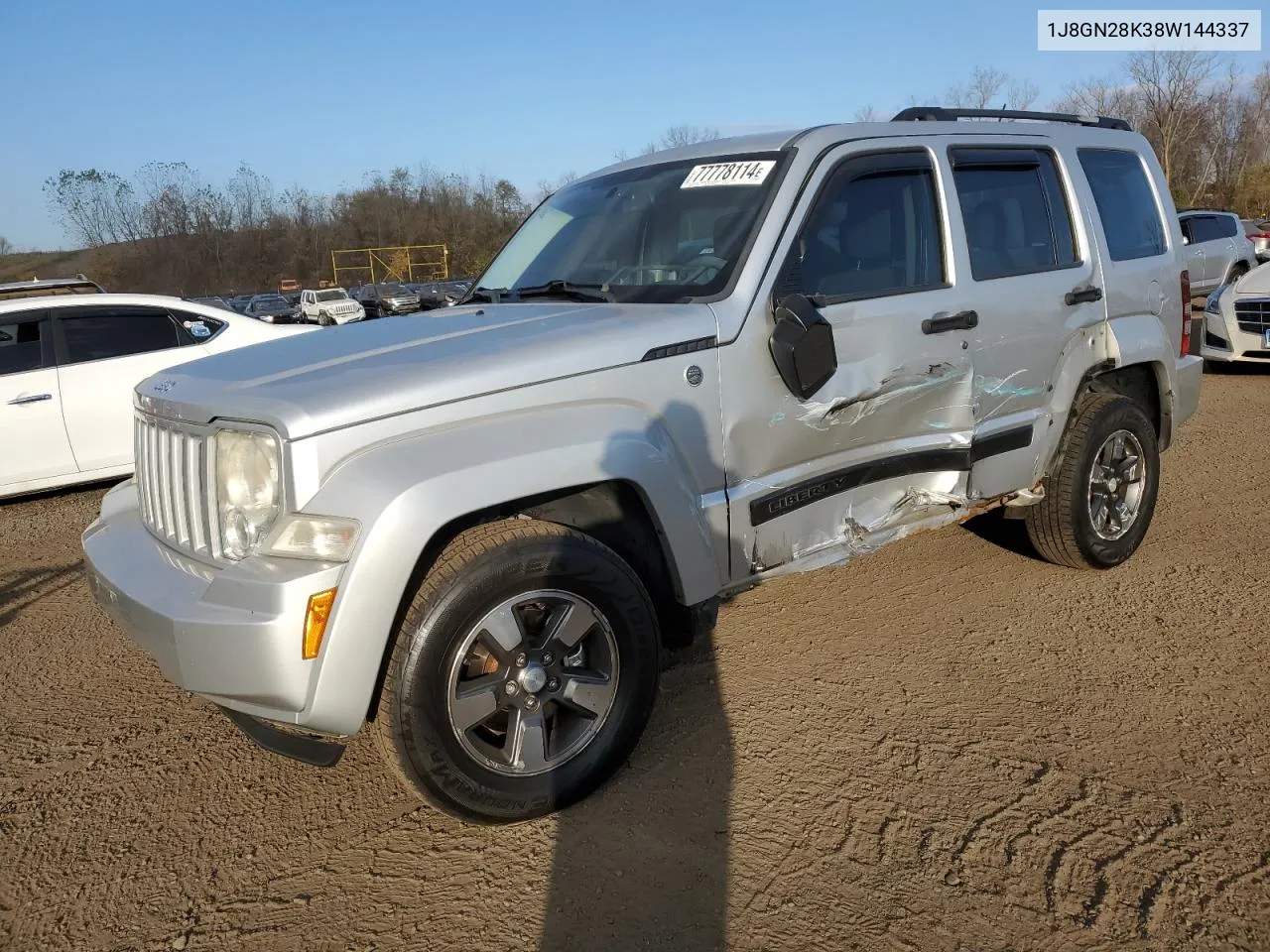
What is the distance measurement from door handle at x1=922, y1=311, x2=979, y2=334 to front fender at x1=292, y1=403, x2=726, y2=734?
137 cm

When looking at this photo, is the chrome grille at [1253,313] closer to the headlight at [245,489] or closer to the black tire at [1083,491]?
the black tire at [1083,491]

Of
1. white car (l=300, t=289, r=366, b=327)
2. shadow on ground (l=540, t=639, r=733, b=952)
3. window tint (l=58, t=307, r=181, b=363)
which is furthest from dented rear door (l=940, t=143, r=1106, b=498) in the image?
white car (l=300, t=289, r=366, b=327)

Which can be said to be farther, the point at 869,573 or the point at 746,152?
the point at 869,573

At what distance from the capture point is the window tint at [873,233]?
3443 mm

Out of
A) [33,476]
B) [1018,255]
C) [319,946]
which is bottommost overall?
[319,946]

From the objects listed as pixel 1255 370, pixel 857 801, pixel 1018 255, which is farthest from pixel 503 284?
pixel 1255 370

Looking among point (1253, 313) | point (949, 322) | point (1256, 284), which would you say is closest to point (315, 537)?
point (949, 322)

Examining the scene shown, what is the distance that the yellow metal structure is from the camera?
57.8 meters

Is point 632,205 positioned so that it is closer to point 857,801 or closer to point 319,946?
point 857,801

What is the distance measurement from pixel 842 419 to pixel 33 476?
238 inches

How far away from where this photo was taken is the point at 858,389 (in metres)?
3.46

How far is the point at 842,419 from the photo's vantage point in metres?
3.44

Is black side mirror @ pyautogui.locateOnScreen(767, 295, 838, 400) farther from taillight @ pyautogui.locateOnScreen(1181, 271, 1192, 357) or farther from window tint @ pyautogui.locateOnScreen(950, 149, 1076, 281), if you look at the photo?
taillight @ pyautogui.locateOnScreen(1181, 271, 1192, 357)

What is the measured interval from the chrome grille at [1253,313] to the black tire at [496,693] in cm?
973
